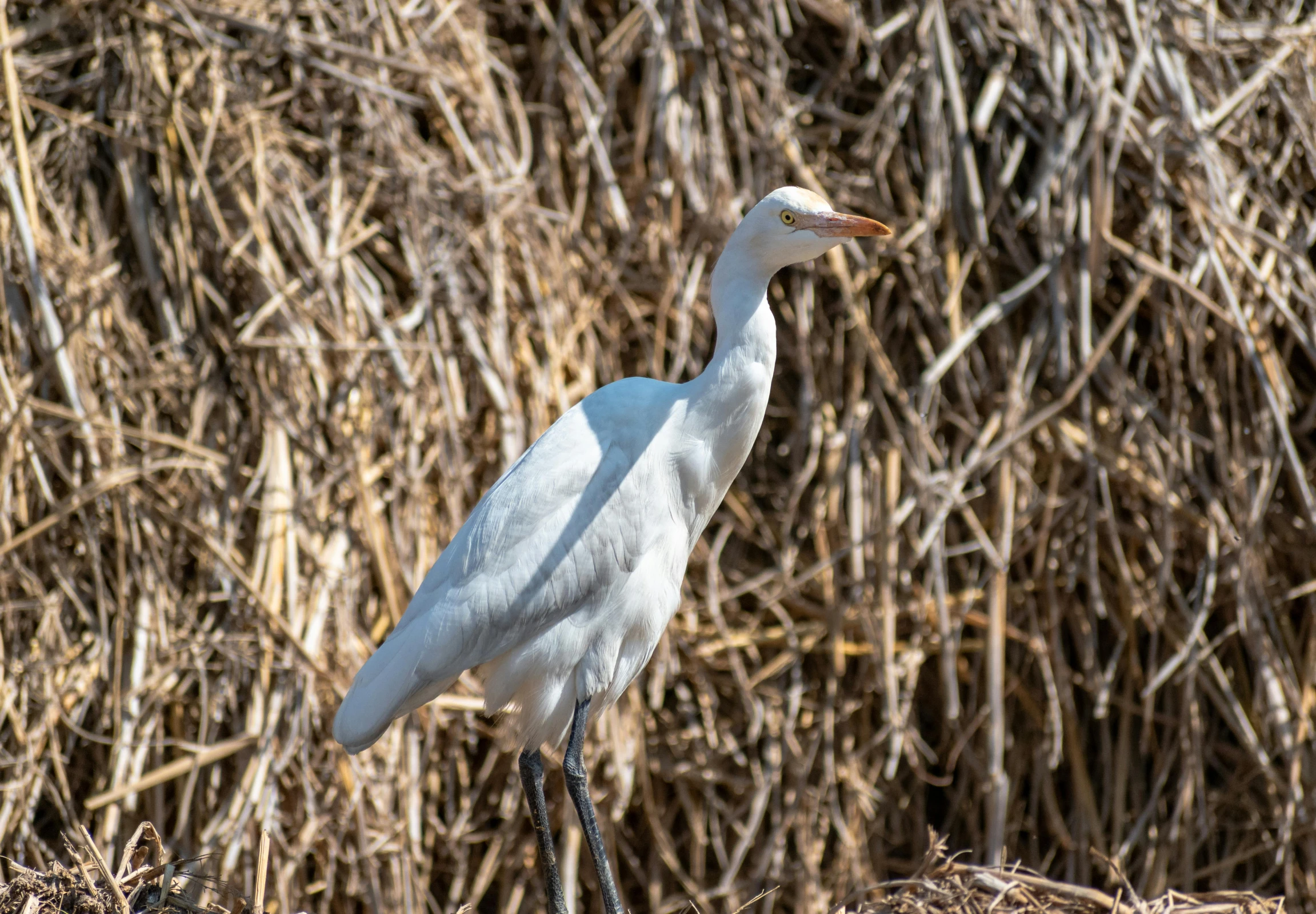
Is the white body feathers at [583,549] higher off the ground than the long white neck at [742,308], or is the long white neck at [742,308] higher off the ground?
the long white neck at [742,308]

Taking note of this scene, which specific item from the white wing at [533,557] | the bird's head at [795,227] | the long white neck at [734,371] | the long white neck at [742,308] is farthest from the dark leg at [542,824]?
the bird's head at [795,227]

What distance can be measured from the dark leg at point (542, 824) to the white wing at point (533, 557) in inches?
7.4

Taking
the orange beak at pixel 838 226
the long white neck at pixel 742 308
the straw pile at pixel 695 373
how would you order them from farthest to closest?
the straw pile at pixel 695 373 → the long white neck at pixel 742 308 → the orange beak at pixel 838 226

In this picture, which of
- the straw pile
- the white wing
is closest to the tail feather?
the white wing

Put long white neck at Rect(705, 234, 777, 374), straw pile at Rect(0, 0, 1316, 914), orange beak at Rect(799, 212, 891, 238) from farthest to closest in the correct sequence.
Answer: straw pile at Rect(0, 0, 1316, 914) → long white neck at Rect(705, 234, 777, 374) → orange beak at Rect(799, 212, 891, 238)

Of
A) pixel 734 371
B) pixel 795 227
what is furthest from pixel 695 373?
pixel 795 227

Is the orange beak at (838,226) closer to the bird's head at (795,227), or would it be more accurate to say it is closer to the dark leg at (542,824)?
the bird's head at (795,227)

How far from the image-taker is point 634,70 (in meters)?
2.55

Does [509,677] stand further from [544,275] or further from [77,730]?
[544,275]

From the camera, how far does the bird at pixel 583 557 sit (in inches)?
62.4

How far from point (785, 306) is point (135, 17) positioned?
137cm

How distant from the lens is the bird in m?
1.58

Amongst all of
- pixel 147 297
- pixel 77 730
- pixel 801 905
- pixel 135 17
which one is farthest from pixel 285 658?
pixel 135 17

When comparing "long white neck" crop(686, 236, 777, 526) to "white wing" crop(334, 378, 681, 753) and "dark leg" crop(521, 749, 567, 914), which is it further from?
"dark leg" crop(521, 749, 567, 914)
